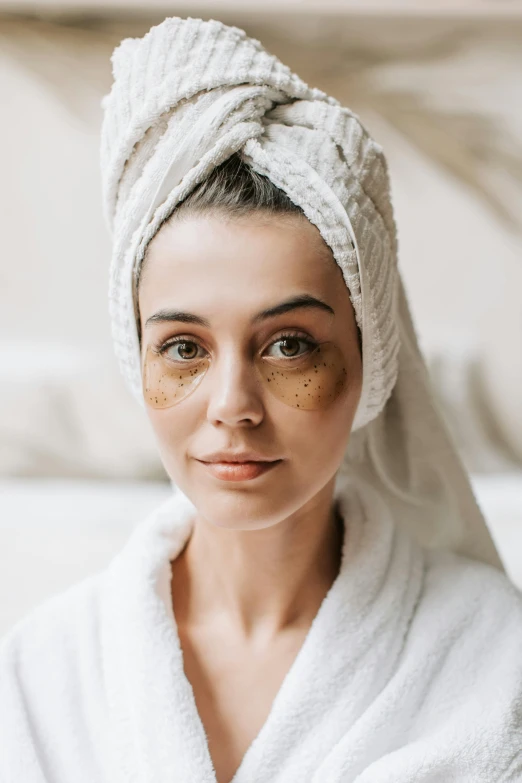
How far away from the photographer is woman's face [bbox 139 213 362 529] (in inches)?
29.7

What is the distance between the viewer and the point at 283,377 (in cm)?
78

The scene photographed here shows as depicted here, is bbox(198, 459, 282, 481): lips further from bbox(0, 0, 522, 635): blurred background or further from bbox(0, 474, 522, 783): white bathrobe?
bbox(0, 0, 522, 635): blurred background

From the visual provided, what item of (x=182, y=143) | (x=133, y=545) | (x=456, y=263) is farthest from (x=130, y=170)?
(x=456, y=263)

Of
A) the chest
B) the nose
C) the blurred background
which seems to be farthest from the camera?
the blurred background

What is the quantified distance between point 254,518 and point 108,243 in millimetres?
738

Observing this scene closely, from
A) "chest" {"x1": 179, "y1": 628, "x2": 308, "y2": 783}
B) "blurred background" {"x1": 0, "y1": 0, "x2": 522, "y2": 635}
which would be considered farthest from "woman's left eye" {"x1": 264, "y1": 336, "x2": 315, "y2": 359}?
"blurred background" {"x1": 0, "y1": 0, "x2": 522, "y2": 635}

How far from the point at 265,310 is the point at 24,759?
0.53 m

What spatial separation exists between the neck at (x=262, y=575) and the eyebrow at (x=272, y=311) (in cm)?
25

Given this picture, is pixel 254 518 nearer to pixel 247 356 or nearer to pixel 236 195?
pixel 247 356

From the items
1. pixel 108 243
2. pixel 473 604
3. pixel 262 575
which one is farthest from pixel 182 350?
pixel 108 243

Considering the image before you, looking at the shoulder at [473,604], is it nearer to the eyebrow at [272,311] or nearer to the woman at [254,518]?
the woman at [254,518]

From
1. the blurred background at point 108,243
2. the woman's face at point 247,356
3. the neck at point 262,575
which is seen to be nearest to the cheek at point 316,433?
the woman's face at point 247,356

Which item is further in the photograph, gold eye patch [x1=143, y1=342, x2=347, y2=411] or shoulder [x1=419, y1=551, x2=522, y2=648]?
shoulder [x1=419, y1=551, x2=522, y2=648]

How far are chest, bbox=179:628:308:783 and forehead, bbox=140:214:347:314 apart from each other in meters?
0.41
